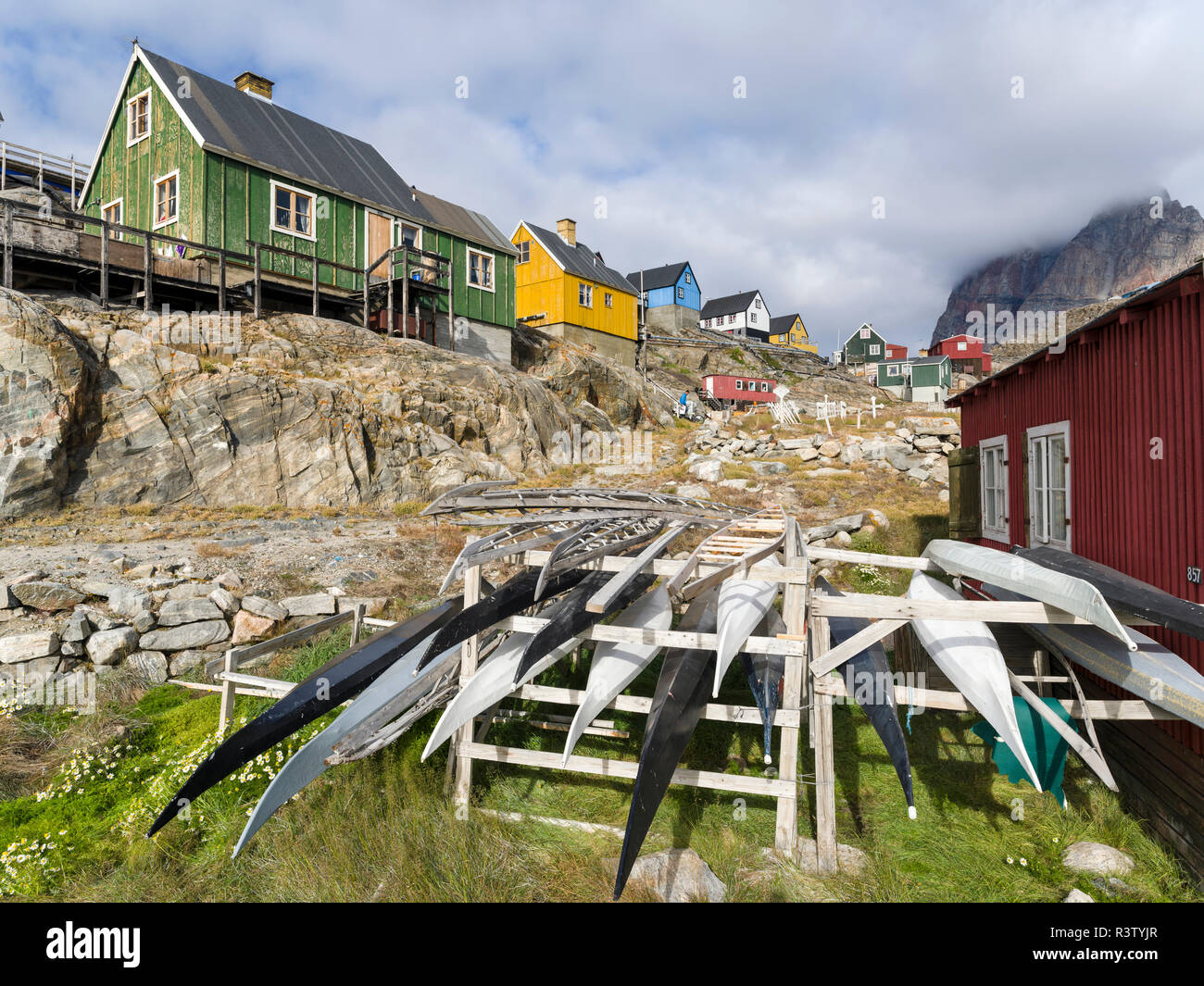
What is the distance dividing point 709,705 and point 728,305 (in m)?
68.2

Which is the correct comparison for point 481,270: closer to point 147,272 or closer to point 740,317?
point 147,272

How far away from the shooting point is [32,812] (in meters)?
5.45

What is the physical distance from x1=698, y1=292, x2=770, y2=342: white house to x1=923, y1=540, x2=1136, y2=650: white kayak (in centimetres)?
6282

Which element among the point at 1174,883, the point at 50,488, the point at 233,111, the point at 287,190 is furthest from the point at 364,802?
the point at 233,111

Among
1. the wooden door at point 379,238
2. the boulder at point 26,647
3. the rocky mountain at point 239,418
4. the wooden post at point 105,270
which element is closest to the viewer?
the boulder at point 26,647

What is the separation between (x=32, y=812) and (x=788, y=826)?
6.09m

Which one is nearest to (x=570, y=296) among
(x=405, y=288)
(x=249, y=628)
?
(x=405, y=288)

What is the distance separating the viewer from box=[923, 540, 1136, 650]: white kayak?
12.7ft

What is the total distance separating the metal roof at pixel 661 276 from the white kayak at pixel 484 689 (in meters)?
54.4

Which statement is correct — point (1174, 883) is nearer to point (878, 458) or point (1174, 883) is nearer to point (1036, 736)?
point (1036, 736)

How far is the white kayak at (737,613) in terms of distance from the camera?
14.1 ft

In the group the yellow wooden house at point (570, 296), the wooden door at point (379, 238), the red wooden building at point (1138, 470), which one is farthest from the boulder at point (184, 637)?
Result: the yellow wooden house at point (570, 296)

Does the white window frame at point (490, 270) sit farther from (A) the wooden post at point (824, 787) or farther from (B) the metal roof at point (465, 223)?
(A) the wooden post at point (824, 787)

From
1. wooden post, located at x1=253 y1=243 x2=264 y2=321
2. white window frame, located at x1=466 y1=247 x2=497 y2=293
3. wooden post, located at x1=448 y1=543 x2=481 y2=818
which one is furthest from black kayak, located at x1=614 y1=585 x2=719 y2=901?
white window frame, located at x1=466 y1=247 x2=497 y2=293
